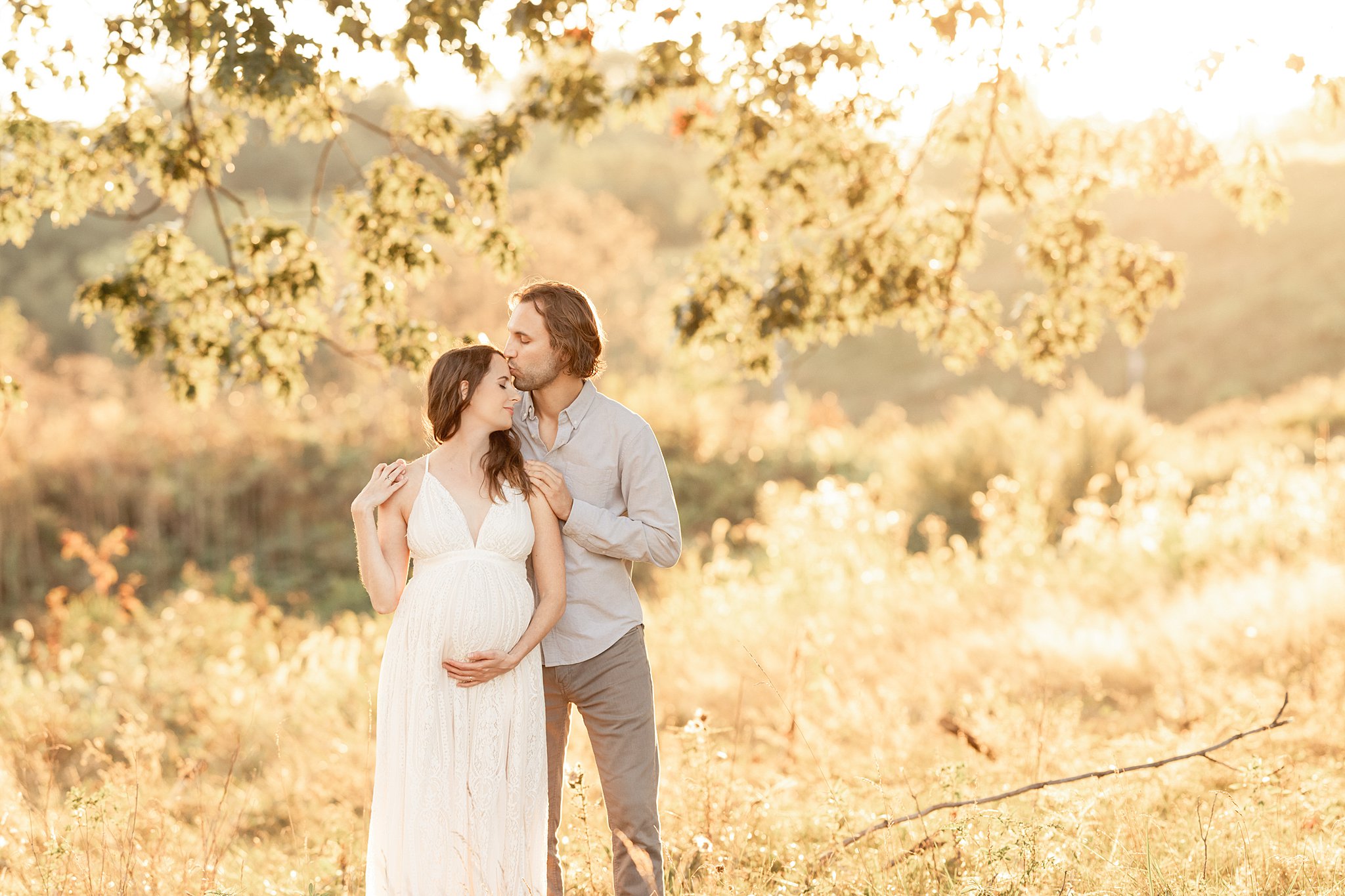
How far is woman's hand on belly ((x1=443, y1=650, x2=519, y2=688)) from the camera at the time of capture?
3141mm

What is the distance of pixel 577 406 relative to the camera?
342cm

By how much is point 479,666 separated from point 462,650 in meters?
0.07

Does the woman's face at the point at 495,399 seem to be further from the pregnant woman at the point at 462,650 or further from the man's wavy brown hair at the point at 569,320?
the man's wavy brown hair at the point at 569,320

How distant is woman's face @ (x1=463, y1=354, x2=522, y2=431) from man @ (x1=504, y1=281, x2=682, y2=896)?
9cm

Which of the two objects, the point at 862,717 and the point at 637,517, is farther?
the point at 862,717

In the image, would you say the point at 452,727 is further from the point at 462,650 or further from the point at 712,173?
the point at 712,173

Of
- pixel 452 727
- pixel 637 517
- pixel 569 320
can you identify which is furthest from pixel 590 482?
pixel 452 727

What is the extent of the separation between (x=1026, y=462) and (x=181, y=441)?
10484 mm

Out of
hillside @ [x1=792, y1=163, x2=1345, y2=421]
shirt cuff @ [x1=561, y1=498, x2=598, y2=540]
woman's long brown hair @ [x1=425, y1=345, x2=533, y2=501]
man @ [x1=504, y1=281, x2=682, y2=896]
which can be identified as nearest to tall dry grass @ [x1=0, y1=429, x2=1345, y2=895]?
man @ [x1=504, y1=281, x2=682, y2=896]

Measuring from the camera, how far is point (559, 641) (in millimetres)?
3369

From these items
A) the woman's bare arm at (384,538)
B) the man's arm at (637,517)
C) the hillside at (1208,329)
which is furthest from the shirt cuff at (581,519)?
the hillside at (1208,329)

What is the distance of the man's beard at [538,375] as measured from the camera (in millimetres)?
3352

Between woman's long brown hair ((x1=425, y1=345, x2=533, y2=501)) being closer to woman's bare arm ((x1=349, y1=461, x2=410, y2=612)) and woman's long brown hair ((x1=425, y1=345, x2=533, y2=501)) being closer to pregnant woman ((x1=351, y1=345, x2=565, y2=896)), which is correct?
pregnant woman ((x1=351, y1=345, x2=565, y2=896))

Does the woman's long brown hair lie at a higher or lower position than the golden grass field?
higher
